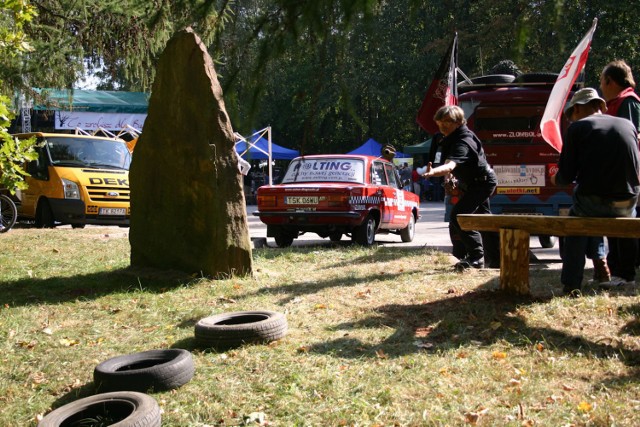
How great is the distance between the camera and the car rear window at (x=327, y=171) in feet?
39.4

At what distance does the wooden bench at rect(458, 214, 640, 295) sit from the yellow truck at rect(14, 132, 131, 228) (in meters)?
10.3

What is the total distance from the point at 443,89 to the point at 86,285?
6.82m

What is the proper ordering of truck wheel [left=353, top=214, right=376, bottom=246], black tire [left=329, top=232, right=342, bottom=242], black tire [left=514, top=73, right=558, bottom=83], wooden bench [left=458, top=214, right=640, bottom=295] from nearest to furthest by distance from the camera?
1. wooden bench [left=458, top=214, right=640, bottom=295]
2. black tire [left=514, top=73, right=558, bottom=83]
3. truck wheel [left=353, top=214, right=376, bottom=246]
4. black tire [left=329, top=232, right=342, bottom=242]

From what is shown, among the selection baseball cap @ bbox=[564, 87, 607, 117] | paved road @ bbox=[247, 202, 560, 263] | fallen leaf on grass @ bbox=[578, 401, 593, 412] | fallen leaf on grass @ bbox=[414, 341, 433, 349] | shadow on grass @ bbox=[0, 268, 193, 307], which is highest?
baseball cap @ bbox=[564, 87, 607, 117]

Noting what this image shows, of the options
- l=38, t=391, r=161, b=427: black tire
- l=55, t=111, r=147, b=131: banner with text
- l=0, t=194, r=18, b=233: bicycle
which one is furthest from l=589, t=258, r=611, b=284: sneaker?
l=55, t=111, r=147, b=131: banner with text

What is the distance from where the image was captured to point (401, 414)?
3613 mm

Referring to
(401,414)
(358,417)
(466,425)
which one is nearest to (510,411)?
(466,425)

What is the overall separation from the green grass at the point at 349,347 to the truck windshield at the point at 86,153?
303 inches

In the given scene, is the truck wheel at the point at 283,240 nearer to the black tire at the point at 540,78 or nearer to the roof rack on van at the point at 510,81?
the roof rack on van at the point at 510,81

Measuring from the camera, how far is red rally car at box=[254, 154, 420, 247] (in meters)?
11.2

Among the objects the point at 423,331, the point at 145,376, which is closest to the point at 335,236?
the point at 423,331

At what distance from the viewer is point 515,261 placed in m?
5.93

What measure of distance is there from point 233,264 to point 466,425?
14.5ft

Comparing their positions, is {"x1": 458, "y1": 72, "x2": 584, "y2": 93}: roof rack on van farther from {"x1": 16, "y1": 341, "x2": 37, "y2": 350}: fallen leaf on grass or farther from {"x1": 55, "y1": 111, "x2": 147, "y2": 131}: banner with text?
{"x1": 55, "y1": 111, "x2": 147, "y2": 131}: banner with text
